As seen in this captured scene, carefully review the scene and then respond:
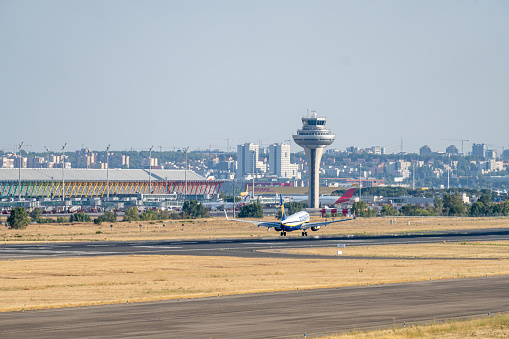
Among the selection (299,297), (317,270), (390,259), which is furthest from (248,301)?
(390,259)

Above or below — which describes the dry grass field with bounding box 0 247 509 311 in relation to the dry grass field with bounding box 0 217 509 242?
above

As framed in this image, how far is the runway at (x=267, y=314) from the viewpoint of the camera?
41406 mm

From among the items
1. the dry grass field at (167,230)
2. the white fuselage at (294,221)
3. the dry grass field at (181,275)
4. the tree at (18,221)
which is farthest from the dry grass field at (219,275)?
the tree at (18,221)

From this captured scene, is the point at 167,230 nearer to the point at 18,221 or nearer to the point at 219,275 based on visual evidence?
the point at 18,221

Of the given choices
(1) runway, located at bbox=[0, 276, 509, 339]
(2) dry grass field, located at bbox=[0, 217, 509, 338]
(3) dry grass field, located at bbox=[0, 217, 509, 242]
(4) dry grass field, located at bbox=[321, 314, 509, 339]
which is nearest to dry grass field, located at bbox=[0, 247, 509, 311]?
(2) dry grass field, located at bbox=[0, 217, 509, 338]

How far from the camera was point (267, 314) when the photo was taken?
1873 inches

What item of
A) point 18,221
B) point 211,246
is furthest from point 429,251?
point 18,221

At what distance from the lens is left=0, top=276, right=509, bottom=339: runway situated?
41.4m

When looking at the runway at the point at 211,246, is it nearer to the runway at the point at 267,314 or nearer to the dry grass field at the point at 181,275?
the dry grass field at the point at 181,275

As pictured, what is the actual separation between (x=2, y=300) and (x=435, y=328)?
30.5 metres

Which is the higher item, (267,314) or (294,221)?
(294,221)

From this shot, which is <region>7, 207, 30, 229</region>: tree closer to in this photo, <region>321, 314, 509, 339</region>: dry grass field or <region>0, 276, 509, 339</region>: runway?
<region>0, 276, 509, 339</region>: runway

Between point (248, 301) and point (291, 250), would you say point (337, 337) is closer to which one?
point (248, 301)

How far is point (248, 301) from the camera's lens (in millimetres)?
53594
